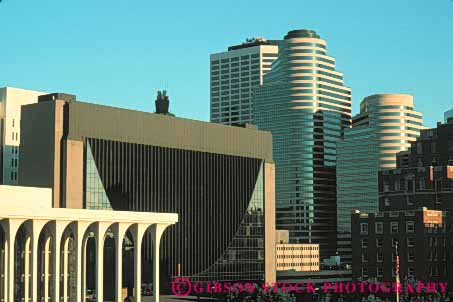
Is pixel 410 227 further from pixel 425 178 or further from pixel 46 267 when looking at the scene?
pixel 46 267

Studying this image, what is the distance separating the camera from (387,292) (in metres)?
128

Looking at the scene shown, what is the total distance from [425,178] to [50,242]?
7056cm

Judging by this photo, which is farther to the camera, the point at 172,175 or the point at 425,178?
the point at 172,175

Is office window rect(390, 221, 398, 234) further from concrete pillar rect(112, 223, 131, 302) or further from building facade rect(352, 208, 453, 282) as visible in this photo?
concrete pillar rect(112, 223, 131, 302)

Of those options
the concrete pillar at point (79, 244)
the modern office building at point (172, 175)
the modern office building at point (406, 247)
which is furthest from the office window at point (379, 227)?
the concrete pillar at point (79, 244)

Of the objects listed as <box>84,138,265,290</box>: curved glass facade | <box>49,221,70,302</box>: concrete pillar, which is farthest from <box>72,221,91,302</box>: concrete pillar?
<box>84,138,265,290</box>: curved glass facade

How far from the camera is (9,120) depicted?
19650 cm

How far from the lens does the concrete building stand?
301ft

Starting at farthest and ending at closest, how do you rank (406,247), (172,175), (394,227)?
(172,175)
(394,227)
(406,247)

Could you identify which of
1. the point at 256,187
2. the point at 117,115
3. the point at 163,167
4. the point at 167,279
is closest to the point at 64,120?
the point at 117,115

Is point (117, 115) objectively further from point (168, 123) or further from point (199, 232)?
point (199, 232)

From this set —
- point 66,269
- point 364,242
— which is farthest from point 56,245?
point 364,242

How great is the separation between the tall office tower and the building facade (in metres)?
93.4

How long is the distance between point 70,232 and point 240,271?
70204 millimetres
